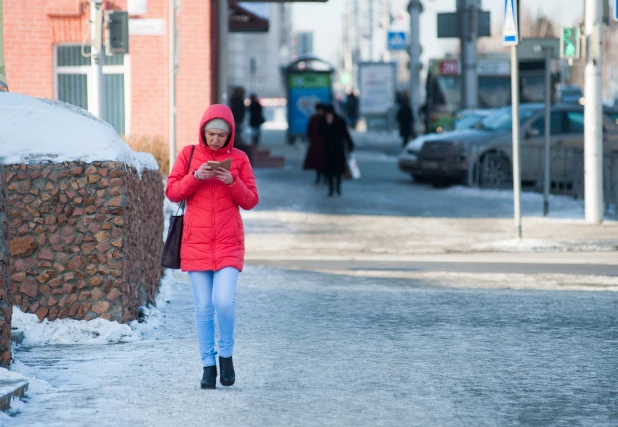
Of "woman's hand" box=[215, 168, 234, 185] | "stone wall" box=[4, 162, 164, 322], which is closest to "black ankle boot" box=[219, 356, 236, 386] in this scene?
"woman's hand" box=[215, 168, 234, 185]

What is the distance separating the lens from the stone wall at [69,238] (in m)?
8.35

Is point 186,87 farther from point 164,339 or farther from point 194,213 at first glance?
point 194,213

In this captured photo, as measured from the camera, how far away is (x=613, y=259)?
13.7 m

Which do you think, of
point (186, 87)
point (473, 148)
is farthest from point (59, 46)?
point (473, 148)

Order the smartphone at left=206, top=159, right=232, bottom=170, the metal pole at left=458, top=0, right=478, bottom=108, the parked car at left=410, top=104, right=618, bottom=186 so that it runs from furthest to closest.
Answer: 1. the metal pole at left=458, top=0, right=478, bottom=108
2. the parked car at left=410, top=104, right=618, bottom=186
3. the smartphone at left=206, top=159, right=232, bottom=170

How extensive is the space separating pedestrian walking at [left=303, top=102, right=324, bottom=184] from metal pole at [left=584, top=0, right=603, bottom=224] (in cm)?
764

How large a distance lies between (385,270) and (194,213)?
20.9 ft

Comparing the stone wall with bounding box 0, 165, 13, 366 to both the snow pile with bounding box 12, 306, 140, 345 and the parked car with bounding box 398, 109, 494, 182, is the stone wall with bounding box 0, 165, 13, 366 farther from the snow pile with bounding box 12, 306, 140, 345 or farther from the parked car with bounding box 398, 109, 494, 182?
the parked car with bounding box 398, 109, 494, 182

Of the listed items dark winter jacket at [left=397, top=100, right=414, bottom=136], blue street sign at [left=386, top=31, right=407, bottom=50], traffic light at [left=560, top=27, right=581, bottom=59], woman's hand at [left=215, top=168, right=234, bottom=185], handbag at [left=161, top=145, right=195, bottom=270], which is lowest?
handbag at [left=161, top=145, right=195, bottom=270]

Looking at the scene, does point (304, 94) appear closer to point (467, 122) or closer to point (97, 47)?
point (467, 122)

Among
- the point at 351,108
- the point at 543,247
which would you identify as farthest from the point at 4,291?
the point at 351,108

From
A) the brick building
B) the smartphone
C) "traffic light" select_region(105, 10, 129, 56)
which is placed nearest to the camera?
the smartphone

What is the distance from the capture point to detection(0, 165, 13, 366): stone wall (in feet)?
22.8

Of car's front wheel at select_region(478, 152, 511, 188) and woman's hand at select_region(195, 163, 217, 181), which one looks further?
car's front wheel at select_region(478, 152, 511, 188)
